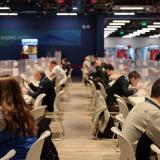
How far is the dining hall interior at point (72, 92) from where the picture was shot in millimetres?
3195

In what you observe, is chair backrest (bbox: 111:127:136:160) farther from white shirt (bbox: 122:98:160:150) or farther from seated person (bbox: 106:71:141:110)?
seated person (bbox: 106:71:141:110)

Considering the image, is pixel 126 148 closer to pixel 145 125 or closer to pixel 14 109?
pixel 145 125

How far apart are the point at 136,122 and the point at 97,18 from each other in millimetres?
21132

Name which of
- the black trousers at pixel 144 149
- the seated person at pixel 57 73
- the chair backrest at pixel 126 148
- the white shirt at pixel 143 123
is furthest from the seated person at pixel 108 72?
the chair backrest at pixel 126 148

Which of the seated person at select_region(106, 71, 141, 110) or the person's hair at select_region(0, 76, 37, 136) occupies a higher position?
the person's hair at select_region(0, 76, 37, 136)

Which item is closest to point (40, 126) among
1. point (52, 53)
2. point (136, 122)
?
point (136, 122)

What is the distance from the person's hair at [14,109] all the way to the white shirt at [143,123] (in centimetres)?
101

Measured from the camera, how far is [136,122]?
3.91 metres

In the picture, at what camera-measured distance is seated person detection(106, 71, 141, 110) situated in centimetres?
808

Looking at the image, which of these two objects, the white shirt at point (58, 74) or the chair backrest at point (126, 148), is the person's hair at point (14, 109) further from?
the white shirt at point (58, 74)

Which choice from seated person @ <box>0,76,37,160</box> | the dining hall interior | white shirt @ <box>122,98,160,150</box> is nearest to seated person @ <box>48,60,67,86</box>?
the dining hall interior

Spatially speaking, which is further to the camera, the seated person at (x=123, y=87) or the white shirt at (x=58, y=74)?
the white shirt at (x=58, y=74)

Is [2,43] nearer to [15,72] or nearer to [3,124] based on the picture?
[15,72]

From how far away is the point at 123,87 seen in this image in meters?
8.22
